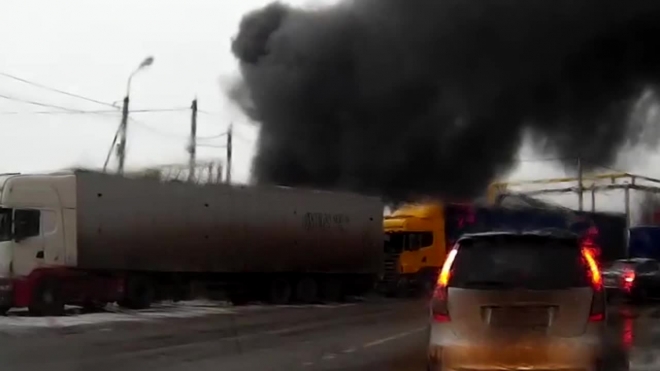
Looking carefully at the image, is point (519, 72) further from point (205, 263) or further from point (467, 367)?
point (467, 367)

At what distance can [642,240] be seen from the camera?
32.8 m

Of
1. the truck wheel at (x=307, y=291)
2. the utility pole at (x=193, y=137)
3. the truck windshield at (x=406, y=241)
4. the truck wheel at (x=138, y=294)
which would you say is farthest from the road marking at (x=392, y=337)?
the utility pole at (x=193, y=137)

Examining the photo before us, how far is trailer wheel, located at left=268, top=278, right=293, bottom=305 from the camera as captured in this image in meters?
24.7

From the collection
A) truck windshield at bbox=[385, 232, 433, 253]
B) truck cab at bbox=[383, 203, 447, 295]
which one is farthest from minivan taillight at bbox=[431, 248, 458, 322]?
truck windshield at bbox=[385, 232, 433, 253]

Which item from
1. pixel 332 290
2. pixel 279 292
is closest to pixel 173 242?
pixel 279 292

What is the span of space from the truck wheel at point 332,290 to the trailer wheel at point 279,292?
1.35 m

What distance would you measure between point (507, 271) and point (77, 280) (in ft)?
48.0

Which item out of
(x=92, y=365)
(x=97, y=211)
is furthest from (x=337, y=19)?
(x=92, y=365)

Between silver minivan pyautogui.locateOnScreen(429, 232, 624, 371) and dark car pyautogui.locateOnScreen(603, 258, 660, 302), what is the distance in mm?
17502

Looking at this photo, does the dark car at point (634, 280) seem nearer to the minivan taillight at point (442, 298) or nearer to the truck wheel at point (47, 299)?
the truck wheel at point (47, 299)

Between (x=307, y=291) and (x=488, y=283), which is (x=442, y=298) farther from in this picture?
(x=307, y=291)

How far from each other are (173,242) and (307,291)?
4882 mm

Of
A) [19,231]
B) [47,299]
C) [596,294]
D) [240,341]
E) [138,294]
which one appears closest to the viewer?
[596,294]

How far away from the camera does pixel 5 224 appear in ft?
64.8
